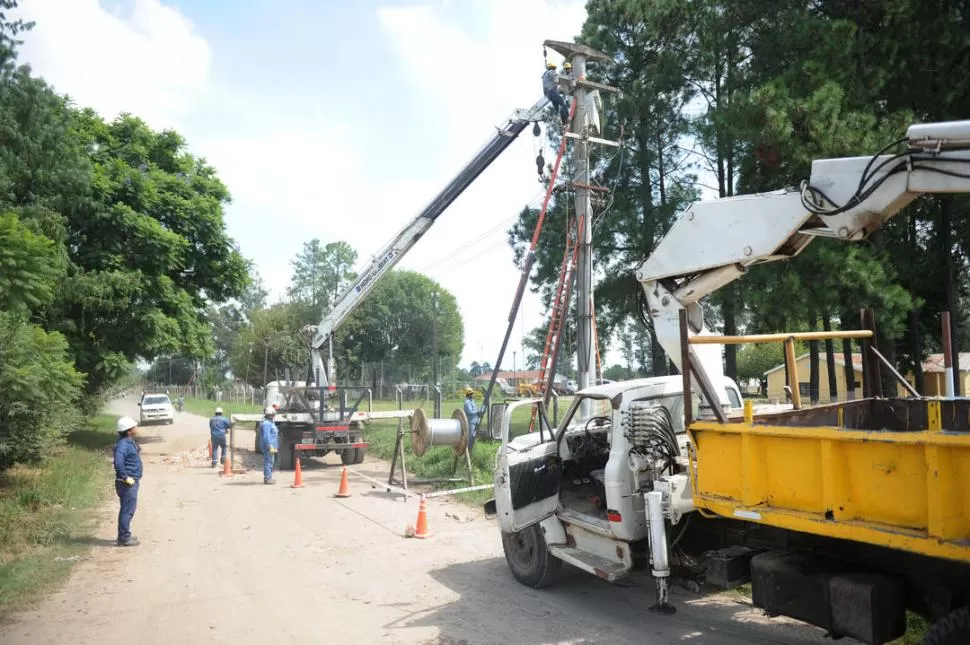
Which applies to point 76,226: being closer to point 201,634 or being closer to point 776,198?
point 201,634

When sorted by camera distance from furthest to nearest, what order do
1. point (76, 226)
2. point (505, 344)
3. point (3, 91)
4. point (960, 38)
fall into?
point (76, 226) < point (505, 344) < point (960, 38) < point (3, 91)

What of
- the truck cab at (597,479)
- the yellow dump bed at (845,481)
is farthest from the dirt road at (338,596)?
the yellow dump bed at (845,481)

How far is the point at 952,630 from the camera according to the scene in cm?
371

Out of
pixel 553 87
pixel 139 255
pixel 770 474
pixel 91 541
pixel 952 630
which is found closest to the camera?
pixel 952 630

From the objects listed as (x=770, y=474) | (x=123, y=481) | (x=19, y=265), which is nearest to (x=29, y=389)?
(x=19, y=265)

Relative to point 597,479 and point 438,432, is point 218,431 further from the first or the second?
point 597,479

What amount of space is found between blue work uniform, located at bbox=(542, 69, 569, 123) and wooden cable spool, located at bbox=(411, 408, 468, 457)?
7353mm

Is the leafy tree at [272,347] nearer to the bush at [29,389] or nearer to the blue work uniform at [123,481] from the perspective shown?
the bush at [29,389]

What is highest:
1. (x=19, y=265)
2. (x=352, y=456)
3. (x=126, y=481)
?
(x=19, y=265)

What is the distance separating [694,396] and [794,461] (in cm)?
232

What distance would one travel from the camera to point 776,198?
18.1ft

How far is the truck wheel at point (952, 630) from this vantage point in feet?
12.0

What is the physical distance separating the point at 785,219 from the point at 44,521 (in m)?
10.6

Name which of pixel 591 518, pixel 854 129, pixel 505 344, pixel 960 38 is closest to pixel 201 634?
pixel 591 518
